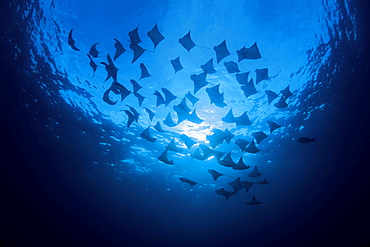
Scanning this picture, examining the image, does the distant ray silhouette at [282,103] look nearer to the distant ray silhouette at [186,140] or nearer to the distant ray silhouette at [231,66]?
the distant ray silhouette at [231,66]

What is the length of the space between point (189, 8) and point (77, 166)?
59.2 ft

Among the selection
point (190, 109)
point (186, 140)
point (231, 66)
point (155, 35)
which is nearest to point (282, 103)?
point (231, 66)

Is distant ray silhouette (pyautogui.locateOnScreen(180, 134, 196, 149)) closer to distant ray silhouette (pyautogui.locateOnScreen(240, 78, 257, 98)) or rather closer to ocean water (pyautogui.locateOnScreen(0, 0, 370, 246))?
ocean water (pyautogui.locateOnScreen(0, 0, 370, 246))

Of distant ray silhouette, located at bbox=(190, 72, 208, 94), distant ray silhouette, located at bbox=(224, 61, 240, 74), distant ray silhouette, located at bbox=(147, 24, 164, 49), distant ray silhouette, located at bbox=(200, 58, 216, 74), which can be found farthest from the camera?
distant ray silhouette, located at bbox=(190, 72, 208, 94)

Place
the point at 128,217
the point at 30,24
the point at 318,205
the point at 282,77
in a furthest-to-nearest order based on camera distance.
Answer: the point at 128,217
the point at 318,205
the point at 282,77
the point at 30,24

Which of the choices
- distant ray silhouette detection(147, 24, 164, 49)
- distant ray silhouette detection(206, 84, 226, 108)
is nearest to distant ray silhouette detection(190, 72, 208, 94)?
distant ray silhouette detection(206, 84, 226, 108)

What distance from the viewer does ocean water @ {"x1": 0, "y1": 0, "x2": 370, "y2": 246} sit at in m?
7.54

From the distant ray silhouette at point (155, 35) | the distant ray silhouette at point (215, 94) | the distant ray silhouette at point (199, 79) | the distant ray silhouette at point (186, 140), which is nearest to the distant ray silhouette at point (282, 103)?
the distant ray silhouette at point (215, 94)

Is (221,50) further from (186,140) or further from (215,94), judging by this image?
(186,140)

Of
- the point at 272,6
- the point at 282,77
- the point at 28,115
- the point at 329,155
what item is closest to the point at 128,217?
the point at 28,115

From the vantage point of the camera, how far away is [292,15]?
284 inches

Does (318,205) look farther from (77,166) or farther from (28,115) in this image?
(28,115)

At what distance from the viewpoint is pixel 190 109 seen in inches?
344

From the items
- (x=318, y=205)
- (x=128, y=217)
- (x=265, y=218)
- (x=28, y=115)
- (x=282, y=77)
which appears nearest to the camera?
(x=282, y=77)
